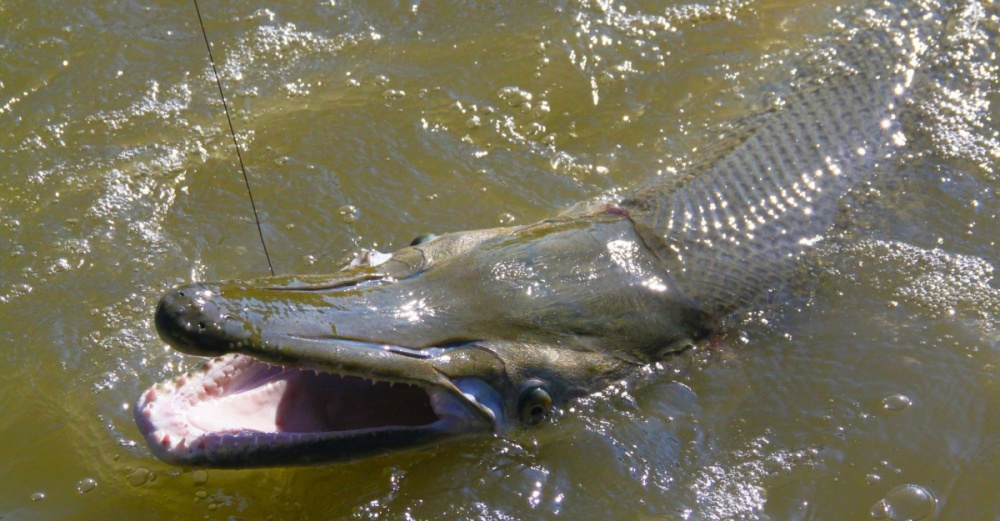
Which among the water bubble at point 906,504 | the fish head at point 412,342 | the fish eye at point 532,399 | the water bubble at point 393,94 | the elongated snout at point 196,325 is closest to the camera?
the elongated snout at point 196,325

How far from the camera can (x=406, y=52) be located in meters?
5.70

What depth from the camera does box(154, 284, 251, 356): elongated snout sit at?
9.05 ft

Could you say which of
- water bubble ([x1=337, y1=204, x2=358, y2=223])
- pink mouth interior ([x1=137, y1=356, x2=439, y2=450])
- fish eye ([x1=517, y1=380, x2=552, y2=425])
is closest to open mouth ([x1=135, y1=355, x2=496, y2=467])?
pink mouth interior ([x1=137, y1=356, x2=439, y2=450])

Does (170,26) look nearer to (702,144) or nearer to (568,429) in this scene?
(702,144)

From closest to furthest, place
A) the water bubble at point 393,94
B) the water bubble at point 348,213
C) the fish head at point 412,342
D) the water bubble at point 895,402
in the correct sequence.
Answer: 1. the fish head at point 412,342
2. the water bubble at point 895,402
3. the water bubble at point 348,213
4. the water bubble at point 393,94

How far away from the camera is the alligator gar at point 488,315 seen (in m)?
2.97

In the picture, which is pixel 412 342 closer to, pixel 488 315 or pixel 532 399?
pixel 488 315

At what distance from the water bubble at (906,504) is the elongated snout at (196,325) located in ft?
7.19

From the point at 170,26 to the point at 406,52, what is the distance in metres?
1.40

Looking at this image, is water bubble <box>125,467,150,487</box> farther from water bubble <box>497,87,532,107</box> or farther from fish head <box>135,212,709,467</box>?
water bubble <box>497,87,532,107</box>

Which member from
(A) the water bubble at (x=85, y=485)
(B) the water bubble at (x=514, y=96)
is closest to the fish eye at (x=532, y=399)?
(A) the water bubble at (x=85, y=485)

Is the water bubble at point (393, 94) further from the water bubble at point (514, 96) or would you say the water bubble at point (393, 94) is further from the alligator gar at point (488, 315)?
the alligator gar at point (488, 315)

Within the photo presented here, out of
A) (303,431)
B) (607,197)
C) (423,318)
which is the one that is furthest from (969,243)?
(303,431)

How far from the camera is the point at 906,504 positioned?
3338 millimetres
